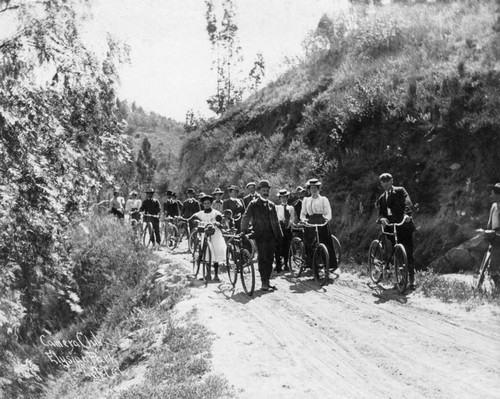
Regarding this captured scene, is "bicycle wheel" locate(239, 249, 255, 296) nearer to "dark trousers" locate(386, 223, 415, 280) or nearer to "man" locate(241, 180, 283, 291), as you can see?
"man" locate(241, 180, 283, 291)

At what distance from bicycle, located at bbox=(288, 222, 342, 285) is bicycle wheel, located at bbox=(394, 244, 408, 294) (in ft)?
5.12

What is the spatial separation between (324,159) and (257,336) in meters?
11.2

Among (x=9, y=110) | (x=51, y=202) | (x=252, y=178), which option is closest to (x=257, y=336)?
(x=51, y=202)

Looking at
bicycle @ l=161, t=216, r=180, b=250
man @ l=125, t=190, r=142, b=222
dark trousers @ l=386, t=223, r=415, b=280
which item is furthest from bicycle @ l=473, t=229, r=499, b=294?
man @ l=125, t=190, r=142, b=222

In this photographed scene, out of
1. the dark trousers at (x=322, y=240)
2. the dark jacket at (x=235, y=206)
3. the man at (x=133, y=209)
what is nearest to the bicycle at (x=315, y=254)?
the dark trousers at (x=322, y=240)

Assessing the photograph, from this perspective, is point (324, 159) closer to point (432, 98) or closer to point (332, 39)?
point (432, 98)

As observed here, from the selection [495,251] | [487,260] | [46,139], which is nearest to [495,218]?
[495,251]

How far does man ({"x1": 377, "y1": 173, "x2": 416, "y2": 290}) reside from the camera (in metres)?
9.95

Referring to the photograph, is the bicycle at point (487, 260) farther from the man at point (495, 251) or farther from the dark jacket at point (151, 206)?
the dark jacket at point (151, 206)

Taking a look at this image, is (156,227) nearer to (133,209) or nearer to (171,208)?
(171,208)

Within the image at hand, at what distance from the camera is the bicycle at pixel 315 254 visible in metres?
11.1

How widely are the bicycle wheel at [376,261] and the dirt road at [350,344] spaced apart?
0.42 m

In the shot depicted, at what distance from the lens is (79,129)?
10070 mm

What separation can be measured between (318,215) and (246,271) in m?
Result: 2.27
